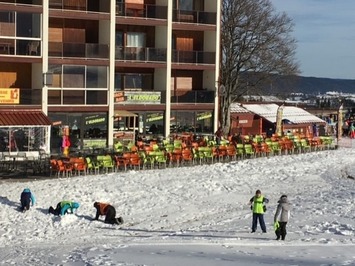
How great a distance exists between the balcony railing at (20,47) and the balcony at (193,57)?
11054 millimetres

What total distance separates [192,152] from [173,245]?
18.5m

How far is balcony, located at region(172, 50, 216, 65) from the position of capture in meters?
49.3

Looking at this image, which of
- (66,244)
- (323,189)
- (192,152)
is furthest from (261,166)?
(66,244)

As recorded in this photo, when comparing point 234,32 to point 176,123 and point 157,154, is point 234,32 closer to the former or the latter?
point 176,123

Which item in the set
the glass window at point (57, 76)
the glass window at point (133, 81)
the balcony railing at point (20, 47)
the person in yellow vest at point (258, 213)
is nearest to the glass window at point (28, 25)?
the balcony railing at point (20, 47)

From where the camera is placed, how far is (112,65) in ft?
147

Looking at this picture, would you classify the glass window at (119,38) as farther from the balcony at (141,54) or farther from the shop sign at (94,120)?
the shop sign at (94,120)

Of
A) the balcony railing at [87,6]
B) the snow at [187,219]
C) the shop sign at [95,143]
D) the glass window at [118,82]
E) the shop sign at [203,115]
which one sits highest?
the balcony railing at [87,6]

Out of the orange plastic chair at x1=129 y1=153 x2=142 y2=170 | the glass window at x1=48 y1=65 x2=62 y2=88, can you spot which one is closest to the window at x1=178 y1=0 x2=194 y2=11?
the glass window at x1=48 y1=65 x2=62 y2=88

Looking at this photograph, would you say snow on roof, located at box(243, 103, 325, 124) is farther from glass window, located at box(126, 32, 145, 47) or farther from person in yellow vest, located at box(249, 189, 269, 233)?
person in yellow vest, located at box(249, 189, 269, 233)

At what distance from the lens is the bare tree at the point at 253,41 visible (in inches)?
2336

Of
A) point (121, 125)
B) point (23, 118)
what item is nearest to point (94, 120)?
point (121, 125)

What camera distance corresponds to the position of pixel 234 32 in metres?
59.9

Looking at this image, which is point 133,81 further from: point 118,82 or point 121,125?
point 121,125
